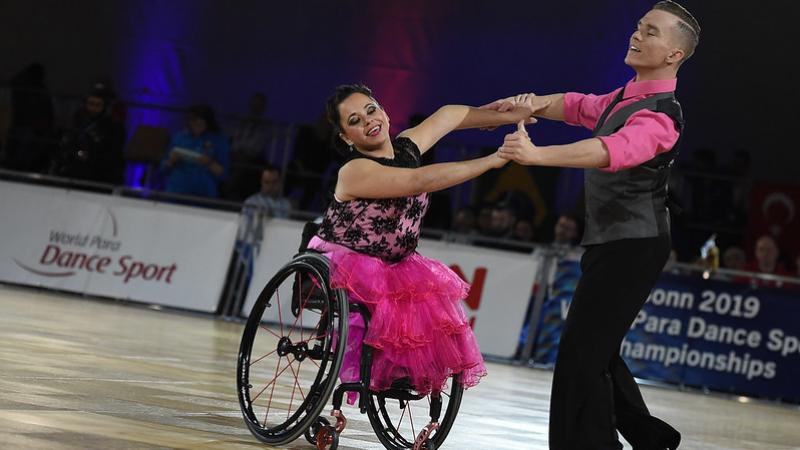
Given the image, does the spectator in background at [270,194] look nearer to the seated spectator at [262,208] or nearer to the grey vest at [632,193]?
the seated spectator at [262,208]

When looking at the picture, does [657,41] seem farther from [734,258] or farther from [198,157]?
[198,157]

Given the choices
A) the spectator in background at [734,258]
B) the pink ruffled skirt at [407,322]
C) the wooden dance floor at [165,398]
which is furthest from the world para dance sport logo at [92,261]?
the pink ruffled skirt at [407,322]

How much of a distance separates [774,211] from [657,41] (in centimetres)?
841

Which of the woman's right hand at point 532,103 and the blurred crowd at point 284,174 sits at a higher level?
the woman's right hand at point 532,103

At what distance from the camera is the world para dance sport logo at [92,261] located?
37.0ft

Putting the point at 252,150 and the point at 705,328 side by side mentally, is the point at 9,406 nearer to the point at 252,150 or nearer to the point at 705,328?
the point at 705,328

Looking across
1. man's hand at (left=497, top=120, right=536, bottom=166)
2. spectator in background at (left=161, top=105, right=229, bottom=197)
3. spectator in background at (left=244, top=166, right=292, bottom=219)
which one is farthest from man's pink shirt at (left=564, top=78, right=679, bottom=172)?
spectator in background at (left=161, top=105, right=229, bottom=197)

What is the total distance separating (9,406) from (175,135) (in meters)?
8.01

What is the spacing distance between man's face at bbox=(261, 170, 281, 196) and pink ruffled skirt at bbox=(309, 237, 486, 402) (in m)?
7.29

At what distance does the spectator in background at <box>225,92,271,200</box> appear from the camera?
12.7 metres

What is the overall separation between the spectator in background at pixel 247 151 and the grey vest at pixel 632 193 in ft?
28.4

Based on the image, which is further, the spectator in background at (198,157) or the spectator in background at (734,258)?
the spectator in background at (198,157)

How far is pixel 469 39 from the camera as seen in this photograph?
13.9m

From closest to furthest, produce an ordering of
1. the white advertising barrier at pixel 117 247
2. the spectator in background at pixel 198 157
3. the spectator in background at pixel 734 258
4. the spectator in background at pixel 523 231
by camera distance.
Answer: the spectator in background at pixel 734 258
the white advertising barrier at pixel 117 247
the spectator in background at pixel 523 231
the spectator in background at pixel 198 157
